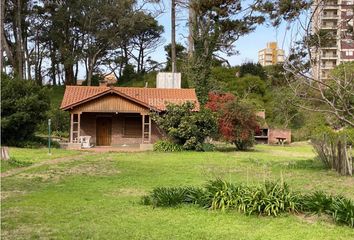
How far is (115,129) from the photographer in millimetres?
30250

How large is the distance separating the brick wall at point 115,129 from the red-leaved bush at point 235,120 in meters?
5.38

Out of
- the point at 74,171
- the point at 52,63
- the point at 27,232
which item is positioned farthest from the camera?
the point at 52,63

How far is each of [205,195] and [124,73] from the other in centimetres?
4532

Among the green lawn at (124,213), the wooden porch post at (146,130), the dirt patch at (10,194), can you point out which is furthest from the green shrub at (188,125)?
the dirt patch at (10,194)

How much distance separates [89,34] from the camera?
48.8 meters

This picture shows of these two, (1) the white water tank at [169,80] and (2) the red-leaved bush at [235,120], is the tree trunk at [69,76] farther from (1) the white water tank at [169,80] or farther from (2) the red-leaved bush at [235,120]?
(2) the red-leaved bush at [235,120]

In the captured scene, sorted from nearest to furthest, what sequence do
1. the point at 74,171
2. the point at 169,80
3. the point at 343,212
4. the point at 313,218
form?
the point at 343,212 < the point at 313,218 < the point at 74,171 < the point at 169,80

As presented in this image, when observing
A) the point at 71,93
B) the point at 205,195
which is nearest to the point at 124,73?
the point at 71,93

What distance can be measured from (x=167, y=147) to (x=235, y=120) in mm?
4213

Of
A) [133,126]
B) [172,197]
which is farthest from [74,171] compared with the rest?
[133,126]

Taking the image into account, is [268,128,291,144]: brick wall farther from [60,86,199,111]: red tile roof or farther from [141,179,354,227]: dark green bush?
[141,179,354,227]: dark green bush

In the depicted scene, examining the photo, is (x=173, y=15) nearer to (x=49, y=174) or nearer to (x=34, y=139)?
(x=34, y=139)

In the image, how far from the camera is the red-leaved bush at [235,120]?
25469 millimetres

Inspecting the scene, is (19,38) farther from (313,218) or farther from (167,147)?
(313,218)
